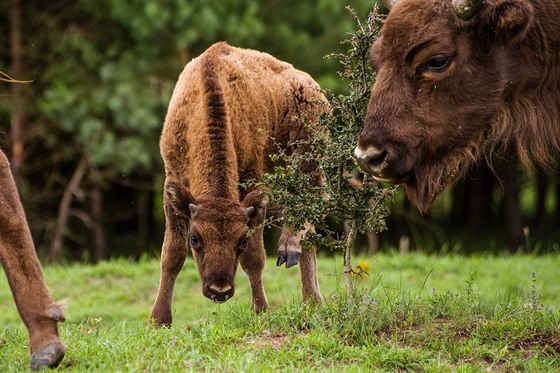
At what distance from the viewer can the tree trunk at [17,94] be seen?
17.8m

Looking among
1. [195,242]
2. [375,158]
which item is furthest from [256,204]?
[375,158]

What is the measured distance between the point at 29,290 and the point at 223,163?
122 inches

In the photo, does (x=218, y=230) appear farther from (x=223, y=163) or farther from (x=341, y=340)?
(x=341, y=340)

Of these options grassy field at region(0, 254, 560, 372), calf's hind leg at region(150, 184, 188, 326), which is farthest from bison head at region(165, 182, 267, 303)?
grassy field at region(0, 254, 560, 372)

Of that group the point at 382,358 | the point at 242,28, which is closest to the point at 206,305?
the point at 382,358

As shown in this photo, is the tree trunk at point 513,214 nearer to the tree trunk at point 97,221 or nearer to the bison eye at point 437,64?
the tree trunk at point 97,221

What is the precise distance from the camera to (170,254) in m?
8.34

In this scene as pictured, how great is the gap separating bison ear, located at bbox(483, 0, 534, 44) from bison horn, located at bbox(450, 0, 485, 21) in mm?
127

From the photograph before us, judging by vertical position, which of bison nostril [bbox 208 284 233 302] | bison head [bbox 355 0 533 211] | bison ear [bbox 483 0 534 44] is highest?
bison ear [bbox 483 0 534 44]

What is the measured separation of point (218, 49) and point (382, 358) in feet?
13.9

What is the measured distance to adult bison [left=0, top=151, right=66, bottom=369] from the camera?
512 cm

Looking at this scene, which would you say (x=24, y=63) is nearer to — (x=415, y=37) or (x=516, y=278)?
(x=516, y=278)

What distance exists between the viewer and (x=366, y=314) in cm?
620

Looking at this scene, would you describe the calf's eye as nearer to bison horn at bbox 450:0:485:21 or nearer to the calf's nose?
the calf's nose
